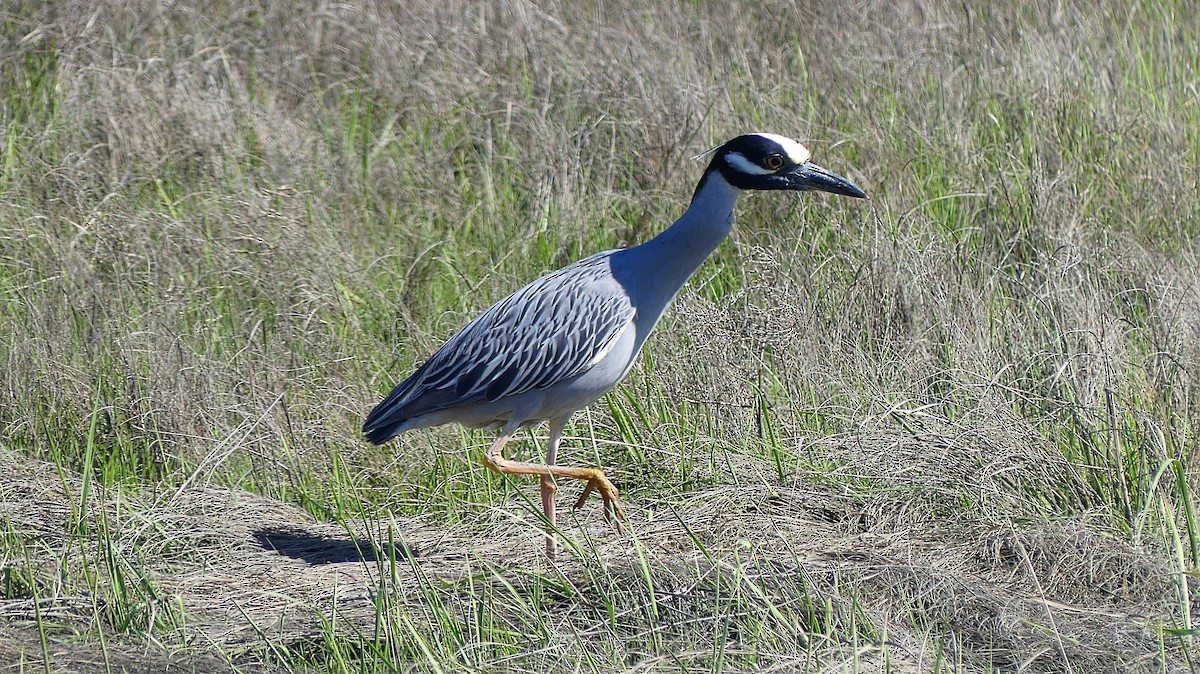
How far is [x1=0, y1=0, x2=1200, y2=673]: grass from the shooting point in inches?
152

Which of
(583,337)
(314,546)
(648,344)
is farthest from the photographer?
(648,344)

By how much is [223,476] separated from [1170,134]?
4.41 metres

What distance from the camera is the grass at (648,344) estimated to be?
3852 mm

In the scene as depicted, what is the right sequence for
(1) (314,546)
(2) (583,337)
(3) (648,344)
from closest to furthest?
(2) (583,337) → (1) (314,546) → (3) (648,344)

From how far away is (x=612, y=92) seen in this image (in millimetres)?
7098

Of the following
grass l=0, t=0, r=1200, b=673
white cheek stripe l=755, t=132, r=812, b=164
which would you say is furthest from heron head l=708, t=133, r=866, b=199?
grass l=0, t=0, r=1200, b=673

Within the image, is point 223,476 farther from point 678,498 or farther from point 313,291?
point 678,498

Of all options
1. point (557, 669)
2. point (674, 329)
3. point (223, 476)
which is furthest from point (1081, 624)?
point (223, 476)

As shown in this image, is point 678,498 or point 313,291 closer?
point 678,498

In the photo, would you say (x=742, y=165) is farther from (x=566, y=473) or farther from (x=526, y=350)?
(x=566, y=473)

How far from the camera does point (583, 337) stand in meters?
4.61

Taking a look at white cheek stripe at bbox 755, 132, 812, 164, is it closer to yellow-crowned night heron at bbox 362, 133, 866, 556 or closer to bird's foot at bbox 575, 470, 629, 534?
yellow-crowned night heron at bbox 362, 133, 866, 556

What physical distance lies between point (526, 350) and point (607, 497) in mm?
533

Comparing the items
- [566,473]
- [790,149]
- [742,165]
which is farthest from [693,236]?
[566,473]
